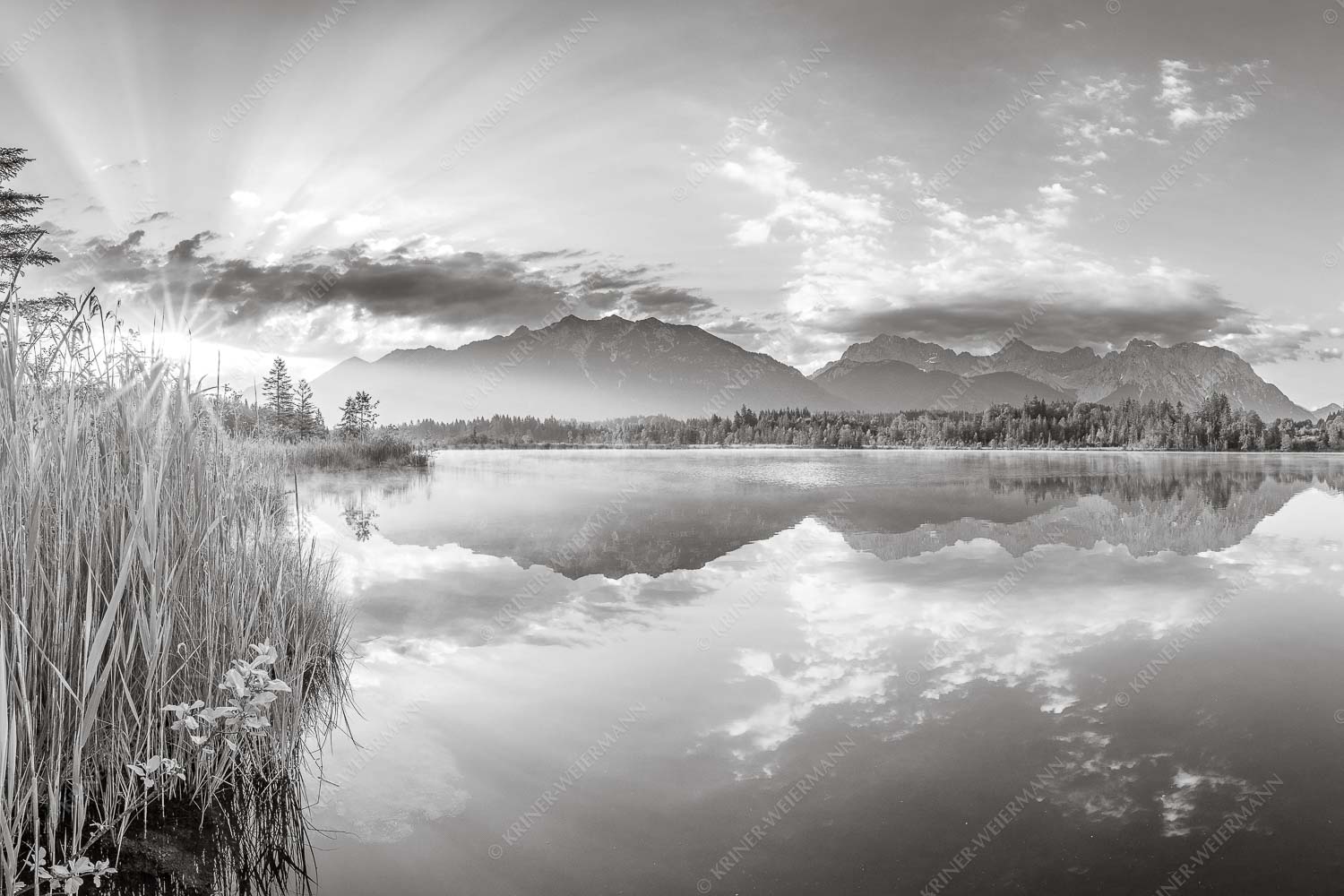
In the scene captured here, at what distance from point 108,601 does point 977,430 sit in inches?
6463

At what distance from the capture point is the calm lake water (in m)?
4.54

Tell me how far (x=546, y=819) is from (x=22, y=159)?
35442 millimetres

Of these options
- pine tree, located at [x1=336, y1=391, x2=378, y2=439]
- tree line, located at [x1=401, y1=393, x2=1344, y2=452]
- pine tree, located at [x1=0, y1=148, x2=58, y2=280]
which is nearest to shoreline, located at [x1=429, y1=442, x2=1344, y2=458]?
tree line, located at [x1=401, y1=393, x2=1344, y2=452]

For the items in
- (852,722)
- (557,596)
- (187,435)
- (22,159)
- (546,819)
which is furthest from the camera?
(22,159)

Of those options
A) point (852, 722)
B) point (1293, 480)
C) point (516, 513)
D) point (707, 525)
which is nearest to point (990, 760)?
point (852, 722)

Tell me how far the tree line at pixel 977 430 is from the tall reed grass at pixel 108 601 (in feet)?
380

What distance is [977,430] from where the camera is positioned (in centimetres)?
15438

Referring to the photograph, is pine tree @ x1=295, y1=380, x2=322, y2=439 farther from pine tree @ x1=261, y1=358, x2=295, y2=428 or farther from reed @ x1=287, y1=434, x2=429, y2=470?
reed @ x1=287, y1=434, x2=429, y2=470

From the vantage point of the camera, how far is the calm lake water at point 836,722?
4535mm

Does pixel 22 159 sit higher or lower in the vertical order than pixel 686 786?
higher

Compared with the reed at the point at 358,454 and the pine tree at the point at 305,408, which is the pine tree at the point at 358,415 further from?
the reed at the point at 358,454

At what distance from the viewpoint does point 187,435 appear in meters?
5.23

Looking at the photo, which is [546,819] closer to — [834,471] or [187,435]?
[187,435]

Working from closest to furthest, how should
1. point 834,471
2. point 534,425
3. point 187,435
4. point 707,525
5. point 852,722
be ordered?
point 187,435, point 852,722, point 707,525, point 834,471, point 534,425
